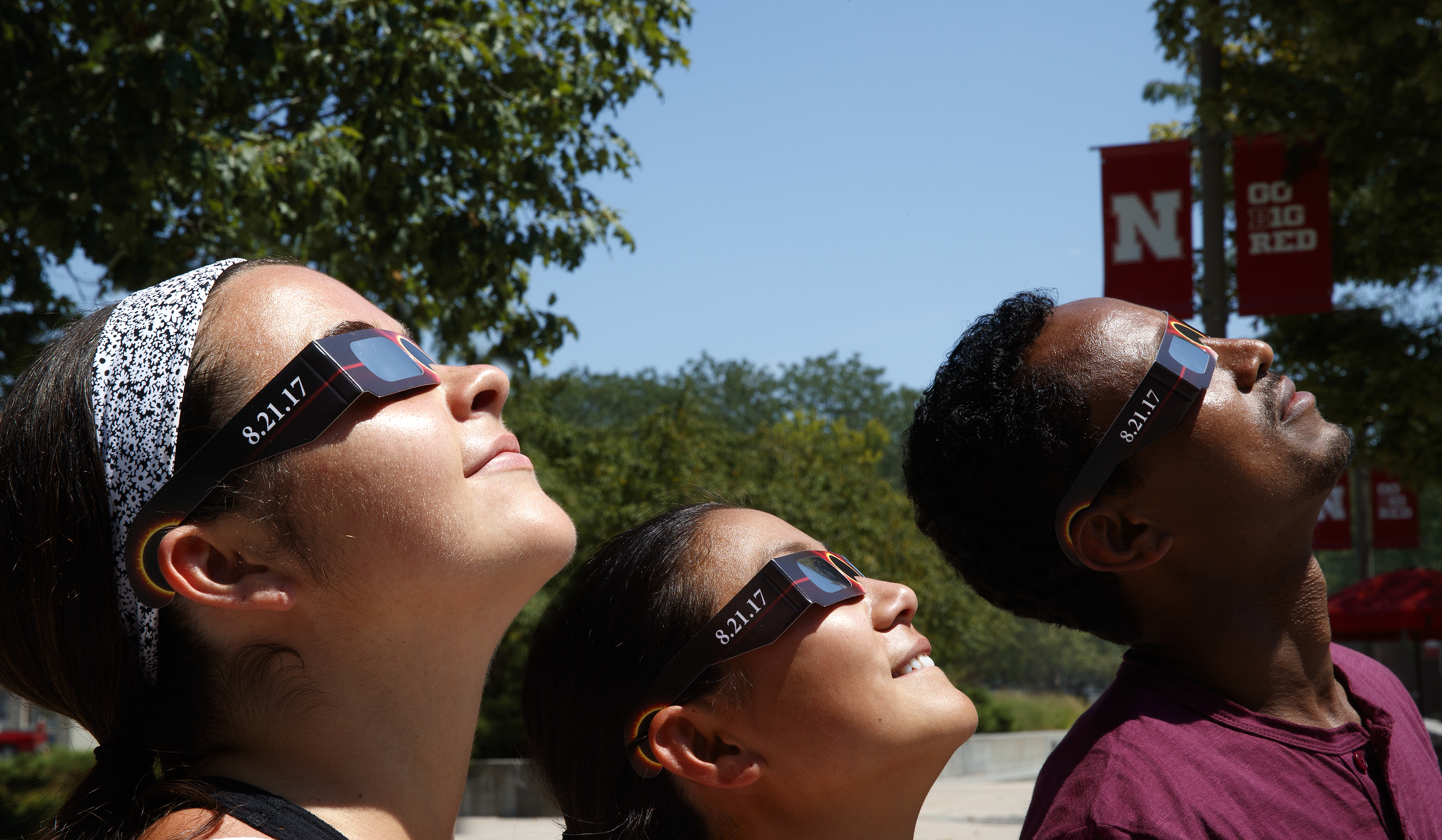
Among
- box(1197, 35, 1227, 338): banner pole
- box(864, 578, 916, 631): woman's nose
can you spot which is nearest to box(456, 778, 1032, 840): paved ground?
box(1197, 35, 1227, 338): banner pole

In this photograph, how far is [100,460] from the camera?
5.26 feet

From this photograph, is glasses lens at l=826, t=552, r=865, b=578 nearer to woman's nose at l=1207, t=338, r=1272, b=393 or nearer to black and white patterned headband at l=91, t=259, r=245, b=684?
woman's nose at l=1207, t=338, r=1272, b=393

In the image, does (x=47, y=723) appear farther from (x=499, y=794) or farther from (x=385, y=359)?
(x=385, y=359)

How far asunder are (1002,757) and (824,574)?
20456mm

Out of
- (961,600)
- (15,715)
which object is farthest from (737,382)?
(961,600)

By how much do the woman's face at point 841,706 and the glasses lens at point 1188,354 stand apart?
0.73 meters

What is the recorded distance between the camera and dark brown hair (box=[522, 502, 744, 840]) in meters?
2.19

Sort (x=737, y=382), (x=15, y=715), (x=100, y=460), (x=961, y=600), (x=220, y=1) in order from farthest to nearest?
(x=737, y=382)
(x=15, y=715)
(x=961, y=600)
(x=220, y=1)
(x=100, y=460)

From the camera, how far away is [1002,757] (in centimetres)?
2112

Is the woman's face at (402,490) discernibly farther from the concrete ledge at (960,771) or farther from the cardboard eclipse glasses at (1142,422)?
the concrete ledge at (960,771)

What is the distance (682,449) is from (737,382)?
211ft

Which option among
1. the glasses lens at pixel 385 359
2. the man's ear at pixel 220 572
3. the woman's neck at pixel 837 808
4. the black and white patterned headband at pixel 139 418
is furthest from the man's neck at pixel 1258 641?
the black and white patterned headband at pixel 139 418

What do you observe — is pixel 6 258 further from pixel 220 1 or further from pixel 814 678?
pixel 814 678

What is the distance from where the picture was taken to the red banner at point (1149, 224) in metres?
8.02
